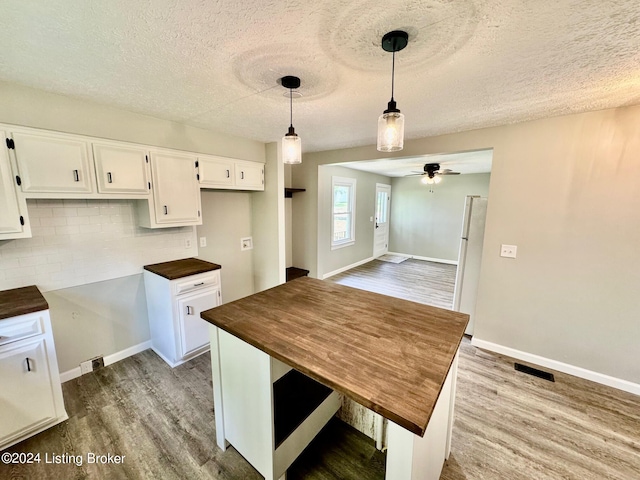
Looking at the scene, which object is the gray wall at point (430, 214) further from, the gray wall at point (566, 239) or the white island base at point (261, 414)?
the white island base at point (261, 414)

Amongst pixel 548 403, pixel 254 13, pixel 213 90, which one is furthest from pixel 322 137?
pixel 548 403

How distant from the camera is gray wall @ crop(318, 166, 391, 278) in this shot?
4.68m

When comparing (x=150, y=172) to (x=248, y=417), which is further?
(x=150, y=172)

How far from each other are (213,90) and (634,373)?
13.7 ft

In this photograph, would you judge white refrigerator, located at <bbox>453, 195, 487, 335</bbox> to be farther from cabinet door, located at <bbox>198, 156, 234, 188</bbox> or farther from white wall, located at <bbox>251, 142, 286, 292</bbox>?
cabinet door, located at <bbox>198, 156, 234, 188</bbox>

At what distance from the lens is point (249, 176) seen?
3191 mm

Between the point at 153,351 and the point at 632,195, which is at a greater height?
the point at 632,195

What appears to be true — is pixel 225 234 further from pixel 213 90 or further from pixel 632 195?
pixel 632 195

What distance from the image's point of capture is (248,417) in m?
1.41

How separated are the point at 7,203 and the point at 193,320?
1.56 meters

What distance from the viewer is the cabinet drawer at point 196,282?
2.34 m

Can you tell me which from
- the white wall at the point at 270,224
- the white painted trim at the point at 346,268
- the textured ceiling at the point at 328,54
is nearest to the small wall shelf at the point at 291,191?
the white wall at the point at 270,224

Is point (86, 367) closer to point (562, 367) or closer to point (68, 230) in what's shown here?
point (68, 230)

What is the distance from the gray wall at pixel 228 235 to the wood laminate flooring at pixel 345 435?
130cm
